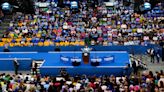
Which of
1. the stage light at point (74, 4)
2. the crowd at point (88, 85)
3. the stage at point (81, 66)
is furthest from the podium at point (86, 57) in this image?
the stage light at point (74, 4)

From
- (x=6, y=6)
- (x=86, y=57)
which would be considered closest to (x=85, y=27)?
(x=6, y=6)

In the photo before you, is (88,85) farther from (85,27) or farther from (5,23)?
(5,23)

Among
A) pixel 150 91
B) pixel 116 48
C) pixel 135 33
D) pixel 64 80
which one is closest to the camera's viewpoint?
pixel 150 91

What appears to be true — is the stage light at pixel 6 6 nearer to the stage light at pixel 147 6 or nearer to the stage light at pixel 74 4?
the stage light at pixel 74 4

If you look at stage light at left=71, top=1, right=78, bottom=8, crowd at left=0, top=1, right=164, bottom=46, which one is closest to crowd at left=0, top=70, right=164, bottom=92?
crowd at left=0, top=1, right=164, bottom=46

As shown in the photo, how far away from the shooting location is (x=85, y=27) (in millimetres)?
41656

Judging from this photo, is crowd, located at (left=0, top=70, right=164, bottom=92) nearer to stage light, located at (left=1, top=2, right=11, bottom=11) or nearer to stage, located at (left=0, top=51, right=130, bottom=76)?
stage, located at (left=0, top=51, right=130, bottom=76)

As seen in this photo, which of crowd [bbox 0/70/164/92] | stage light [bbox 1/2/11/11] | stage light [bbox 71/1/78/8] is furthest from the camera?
stage light [bbox 71/1/78/8]

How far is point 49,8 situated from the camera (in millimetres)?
45875

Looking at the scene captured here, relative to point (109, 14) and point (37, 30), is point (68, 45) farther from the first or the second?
point (109, 14)

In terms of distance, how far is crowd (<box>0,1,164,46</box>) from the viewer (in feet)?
128

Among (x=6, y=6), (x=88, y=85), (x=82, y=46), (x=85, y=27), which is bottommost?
(x=82, y=46)

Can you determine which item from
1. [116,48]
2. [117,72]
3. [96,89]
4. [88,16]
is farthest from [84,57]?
[88,16]

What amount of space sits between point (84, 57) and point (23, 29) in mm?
12197
